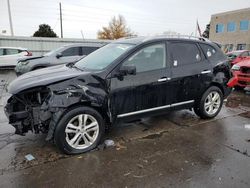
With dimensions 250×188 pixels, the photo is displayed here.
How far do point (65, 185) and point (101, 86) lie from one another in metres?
1.54

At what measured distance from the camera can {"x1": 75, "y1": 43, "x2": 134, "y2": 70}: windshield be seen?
400 cm

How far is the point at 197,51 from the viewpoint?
488 centimetres

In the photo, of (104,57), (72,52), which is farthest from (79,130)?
(72,52)

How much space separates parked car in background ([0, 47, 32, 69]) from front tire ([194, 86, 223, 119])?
1342 cm

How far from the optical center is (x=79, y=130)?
3.56 meters

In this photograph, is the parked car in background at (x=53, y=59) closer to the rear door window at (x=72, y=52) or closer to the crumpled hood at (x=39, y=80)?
the rear door window at (x=72, y=52)

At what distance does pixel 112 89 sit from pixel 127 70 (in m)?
0.39

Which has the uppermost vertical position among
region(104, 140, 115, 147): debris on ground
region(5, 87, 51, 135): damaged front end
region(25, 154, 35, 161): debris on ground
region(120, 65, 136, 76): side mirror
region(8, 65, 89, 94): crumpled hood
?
region(120, 65, 136, 76): side mirror

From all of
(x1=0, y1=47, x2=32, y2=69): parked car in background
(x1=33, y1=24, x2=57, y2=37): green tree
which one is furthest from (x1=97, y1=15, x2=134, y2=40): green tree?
(x1=0, y1=47, x2=32, y2=69): parked car in background

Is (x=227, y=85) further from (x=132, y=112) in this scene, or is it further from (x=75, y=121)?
(x=75, y=121)

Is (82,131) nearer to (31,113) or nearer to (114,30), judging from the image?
(31,113)

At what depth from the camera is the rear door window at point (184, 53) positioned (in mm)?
4462

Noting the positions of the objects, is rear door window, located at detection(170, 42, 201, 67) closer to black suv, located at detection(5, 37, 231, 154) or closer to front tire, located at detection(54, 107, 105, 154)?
black suv, located at detection(5, 37, 231, 154)

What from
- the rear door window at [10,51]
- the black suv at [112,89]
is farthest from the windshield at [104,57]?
the rear door window at [10,51]
